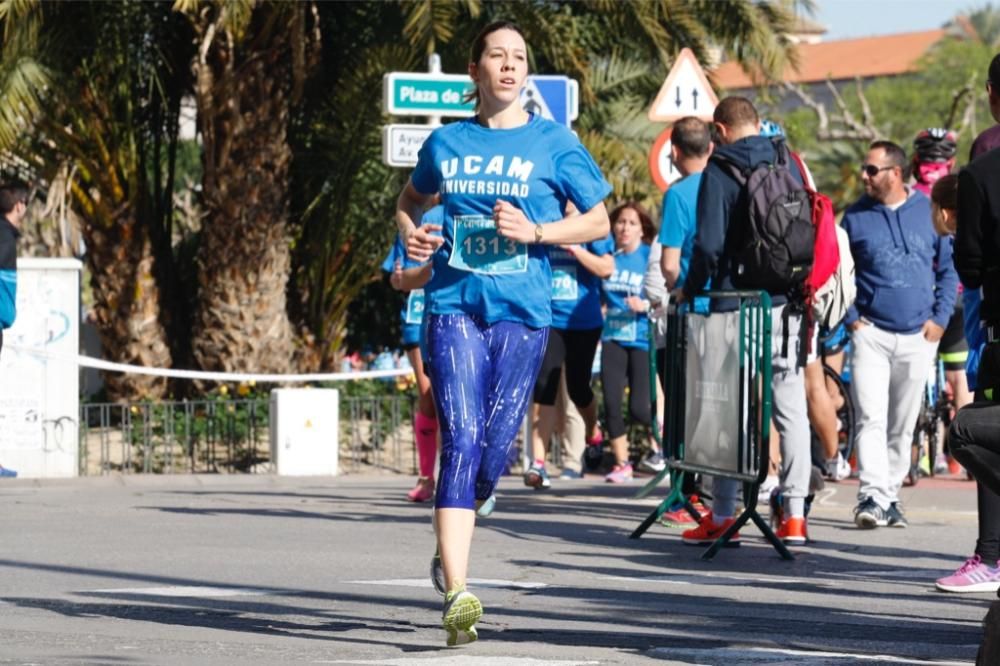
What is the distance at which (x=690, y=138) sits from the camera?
10430 millimetres

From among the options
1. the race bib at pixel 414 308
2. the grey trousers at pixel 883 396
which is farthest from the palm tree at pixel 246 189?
the grey trousers at pixel 883 396

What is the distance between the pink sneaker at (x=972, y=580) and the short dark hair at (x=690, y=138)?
3349 mm

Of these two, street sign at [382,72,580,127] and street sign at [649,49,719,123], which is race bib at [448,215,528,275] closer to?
street sign at [382,72,580,127]

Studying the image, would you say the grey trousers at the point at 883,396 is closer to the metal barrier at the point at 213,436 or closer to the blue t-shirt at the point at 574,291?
the blue t-shirt at the point at 574,291

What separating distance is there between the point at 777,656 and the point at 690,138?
198 inches

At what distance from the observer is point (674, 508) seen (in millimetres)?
10586

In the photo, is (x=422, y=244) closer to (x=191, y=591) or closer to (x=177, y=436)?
(x=191, y=591)

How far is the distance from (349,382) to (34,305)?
365cm

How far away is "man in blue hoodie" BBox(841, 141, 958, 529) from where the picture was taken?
10352 millimetres

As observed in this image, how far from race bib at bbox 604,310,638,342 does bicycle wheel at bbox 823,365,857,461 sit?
4.58 feet

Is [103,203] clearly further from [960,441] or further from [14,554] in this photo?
[960,441]

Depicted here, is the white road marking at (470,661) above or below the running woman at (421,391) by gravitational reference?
below

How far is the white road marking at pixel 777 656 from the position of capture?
18.8ft

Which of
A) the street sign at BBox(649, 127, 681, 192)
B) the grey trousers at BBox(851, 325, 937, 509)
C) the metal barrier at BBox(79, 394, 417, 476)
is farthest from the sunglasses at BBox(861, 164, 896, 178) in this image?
the metal barrier at BBox(79, 394, 417, 476)
